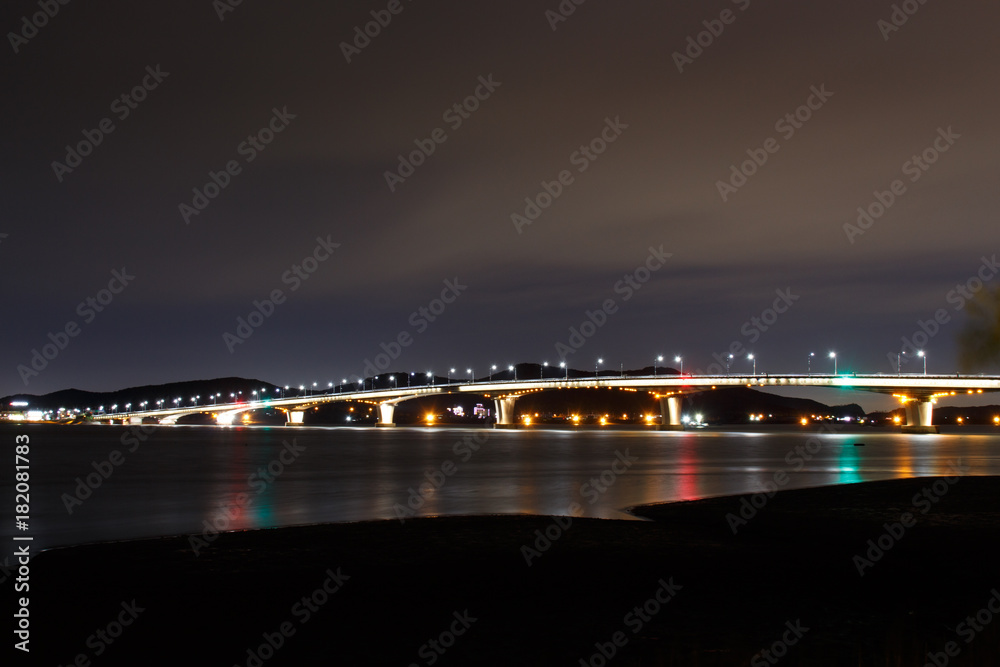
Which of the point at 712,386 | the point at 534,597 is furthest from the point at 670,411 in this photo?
the point at 534,597

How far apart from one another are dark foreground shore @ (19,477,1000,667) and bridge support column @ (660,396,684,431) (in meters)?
152

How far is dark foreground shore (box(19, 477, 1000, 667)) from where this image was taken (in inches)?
467

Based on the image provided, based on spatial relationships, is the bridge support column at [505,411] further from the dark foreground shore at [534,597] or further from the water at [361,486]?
the dark foreground shore at [534,597]

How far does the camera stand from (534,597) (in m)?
15.2

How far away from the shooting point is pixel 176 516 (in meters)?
32.1

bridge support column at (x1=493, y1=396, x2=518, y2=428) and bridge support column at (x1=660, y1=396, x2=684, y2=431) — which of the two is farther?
bridge support column at (x1=493, y1=396, x2=518, y2=428)

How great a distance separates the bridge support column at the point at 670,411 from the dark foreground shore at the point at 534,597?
499 ft

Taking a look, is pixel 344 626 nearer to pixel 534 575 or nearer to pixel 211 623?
pixel 211 623

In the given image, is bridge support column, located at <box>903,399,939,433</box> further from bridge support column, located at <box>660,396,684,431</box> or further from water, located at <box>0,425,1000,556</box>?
water, located at <box>0,425,1000,556</box>

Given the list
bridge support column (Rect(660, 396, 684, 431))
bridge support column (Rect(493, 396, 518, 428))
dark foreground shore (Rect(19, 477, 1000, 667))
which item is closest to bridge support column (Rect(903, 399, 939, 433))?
bridge support column (Rect(660, 396, 684, 431))

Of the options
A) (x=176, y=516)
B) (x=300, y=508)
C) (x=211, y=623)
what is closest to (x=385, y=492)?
(x=300, y=508)

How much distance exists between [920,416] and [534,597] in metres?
156

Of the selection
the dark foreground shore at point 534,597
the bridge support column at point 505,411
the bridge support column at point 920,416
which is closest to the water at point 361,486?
the dark foreground shore at point 534,597

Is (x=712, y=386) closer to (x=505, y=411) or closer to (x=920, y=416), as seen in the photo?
(x=920, y=416)
